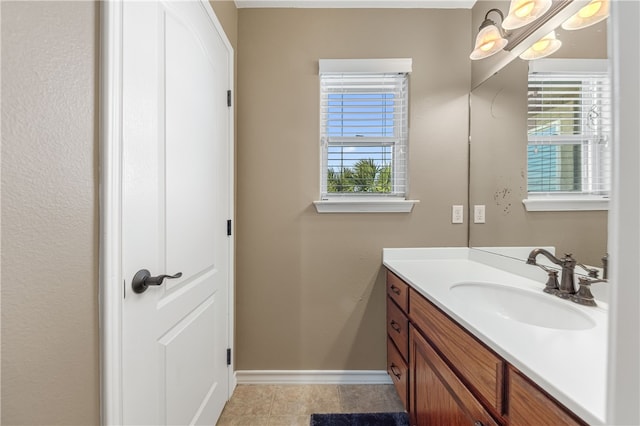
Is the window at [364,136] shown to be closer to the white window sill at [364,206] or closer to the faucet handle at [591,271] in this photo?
the white window sill at [364,206]

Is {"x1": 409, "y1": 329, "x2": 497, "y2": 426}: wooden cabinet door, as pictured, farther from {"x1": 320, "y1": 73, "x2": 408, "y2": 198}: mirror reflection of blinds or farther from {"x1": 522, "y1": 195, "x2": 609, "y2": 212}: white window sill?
{"x1": 320, "y1": 73, "x2": 408, "y2": 198}: mirror reflection of blinds

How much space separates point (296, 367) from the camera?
1.81 metres

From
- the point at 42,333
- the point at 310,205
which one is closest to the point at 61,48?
the point at 42,333

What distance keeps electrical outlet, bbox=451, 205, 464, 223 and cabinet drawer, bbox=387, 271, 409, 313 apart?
0.60 m

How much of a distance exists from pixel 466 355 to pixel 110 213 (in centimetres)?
113

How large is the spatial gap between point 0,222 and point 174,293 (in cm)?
65

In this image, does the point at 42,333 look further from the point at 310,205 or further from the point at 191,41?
the point at 310,205

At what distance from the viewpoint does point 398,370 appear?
4.97 ft

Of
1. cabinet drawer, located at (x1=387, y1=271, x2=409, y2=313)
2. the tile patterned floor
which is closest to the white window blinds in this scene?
cabinet drawer, located at (x1=387, y1=271, x2=409, y2=313)

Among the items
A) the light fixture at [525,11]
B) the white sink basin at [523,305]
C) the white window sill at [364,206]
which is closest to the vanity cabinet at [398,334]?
the white sink basin at [523,305]

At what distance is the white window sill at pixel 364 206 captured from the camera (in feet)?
5.80

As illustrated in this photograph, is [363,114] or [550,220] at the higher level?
[363,114]

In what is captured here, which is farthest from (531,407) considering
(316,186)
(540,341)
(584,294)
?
(316,186)

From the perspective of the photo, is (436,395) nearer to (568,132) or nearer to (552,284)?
(552,284)
